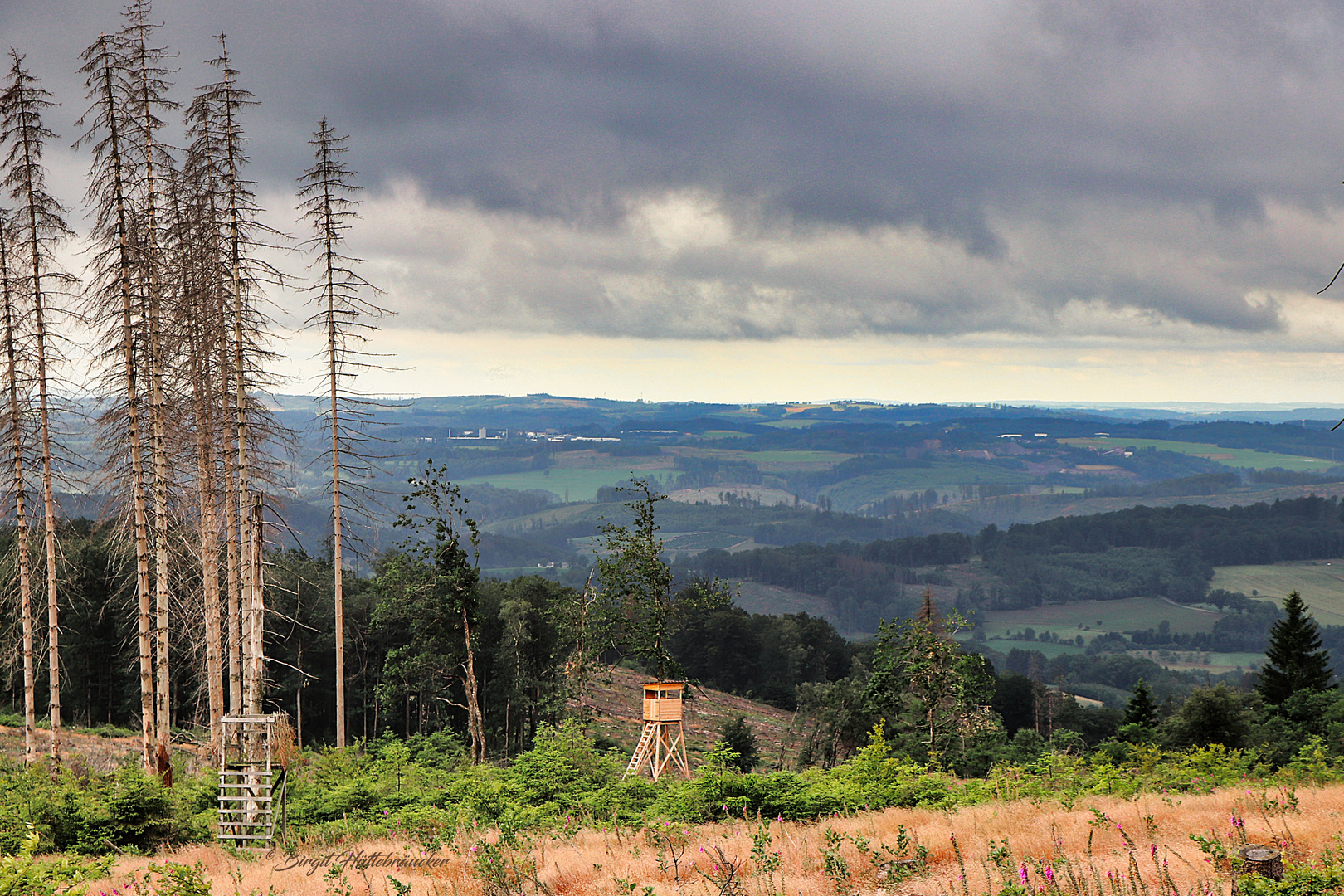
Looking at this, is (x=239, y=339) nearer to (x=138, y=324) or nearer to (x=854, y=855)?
(x=138, y=324)

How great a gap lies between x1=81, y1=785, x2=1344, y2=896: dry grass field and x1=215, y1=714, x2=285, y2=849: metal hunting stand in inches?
32.5

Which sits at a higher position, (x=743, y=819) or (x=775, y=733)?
(x=743, y=819)

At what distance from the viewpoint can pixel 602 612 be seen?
32.9m

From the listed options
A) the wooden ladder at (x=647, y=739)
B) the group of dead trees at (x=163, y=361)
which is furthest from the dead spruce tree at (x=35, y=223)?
the wooden ladder at (x=647, y=739)

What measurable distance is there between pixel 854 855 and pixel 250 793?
11633 millimetres

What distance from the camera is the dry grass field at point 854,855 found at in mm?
9797

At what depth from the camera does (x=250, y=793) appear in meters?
17.2

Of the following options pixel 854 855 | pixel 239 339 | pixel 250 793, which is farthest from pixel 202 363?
pixel 854 855

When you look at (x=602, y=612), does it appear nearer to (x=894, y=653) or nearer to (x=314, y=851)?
(x=894, y=653)

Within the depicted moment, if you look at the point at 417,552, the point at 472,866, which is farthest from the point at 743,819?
the point at 417,552

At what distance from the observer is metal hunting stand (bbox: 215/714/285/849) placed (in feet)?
48.9

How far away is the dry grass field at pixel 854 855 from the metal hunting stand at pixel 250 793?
2.71 feet

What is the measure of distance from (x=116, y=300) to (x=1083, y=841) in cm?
2292

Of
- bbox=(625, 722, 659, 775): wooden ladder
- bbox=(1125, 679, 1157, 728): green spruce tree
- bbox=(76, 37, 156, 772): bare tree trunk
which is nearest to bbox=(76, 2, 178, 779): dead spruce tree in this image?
bbox=(76, 37, 156, 772): bare tree trunk
